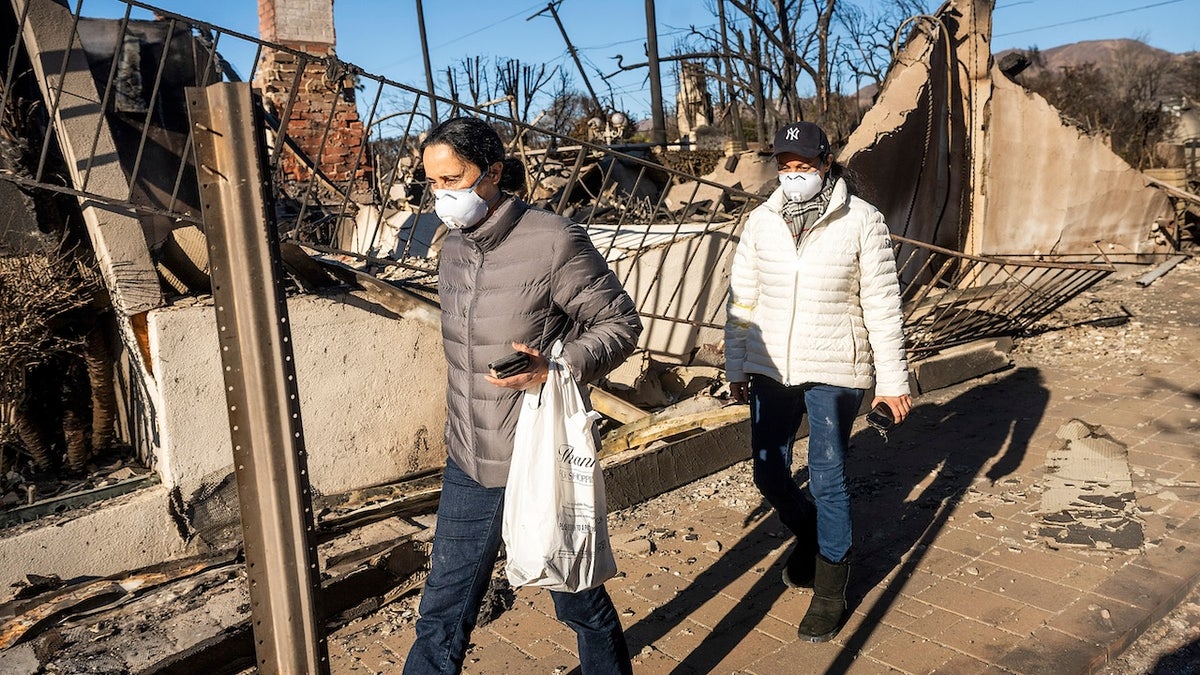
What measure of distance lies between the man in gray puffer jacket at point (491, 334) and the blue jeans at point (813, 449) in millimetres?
968

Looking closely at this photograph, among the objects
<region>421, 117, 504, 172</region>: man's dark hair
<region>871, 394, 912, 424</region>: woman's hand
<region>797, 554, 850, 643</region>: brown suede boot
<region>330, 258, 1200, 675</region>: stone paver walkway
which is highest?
<region>421, 117, 504, 172</region>: man's dark hair

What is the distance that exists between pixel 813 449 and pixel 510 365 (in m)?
1.38

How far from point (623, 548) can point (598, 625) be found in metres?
1.68

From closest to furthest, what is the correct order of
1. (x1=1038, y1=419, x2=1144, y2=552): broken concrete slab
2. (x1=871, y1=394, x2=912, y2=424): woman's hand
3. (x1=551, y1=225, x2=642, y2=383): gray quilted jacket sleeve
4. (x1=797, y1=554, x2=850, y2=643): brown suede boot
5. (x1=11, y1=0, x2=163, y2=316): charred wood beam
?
1. (x1=551, y1=225, x2=642, y2=383): gray quilted jacket sleeve
2. (x1=871, y1=394, x2=912, y2=424): woman's hand
3. (x1=797, y1=554, x2=850, y2=643): brown suede boot
4. (x1=1038, y1=419, x2=1144, y2=552): broken concrete slab
5. (x1=11, y1=0, x2=163, y2=316): charred wood beam

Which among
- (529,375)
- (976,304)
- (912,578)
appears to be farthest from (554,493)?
(976,304)

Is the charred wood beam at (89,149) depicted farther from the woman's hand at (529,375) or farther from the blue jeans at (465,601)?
the woman's hand at (529,375)

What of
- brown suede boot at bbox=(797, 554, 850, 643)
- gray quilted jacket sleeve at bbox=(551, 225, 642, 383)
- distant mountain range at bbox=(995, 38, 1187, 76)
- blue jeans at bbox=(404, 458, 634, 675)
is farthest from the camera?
distant mountain range at bbox=(995, 38, 1187, 76)

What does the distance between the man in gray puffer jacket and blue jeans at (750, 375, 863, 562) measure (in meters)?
0.97

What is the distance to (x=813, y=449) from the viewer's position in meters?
3.04

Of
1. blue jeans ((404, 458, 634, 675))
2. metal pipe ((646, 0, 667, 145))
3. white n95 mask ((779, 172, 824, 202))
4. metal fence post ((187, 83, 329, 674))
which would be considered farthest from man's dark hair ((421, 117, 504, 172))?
metal pipe ((646, 0, 667, 145))

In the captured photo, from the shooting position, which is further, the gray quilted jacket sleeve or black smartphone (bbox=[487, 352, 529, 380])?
the gray quilted jacket sleeve

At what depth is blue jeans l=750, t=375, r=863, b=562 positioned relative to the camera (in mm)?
3002

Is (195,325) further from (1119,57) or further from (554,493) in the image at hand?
(1119,57)

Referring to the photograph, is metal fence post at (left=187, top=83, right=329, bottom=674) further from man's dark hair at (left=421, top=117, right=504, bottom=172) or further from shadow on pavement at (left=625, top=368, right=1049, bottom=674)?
shadow on pavement at (left=625, top=368, right=1049, bottom=674)
